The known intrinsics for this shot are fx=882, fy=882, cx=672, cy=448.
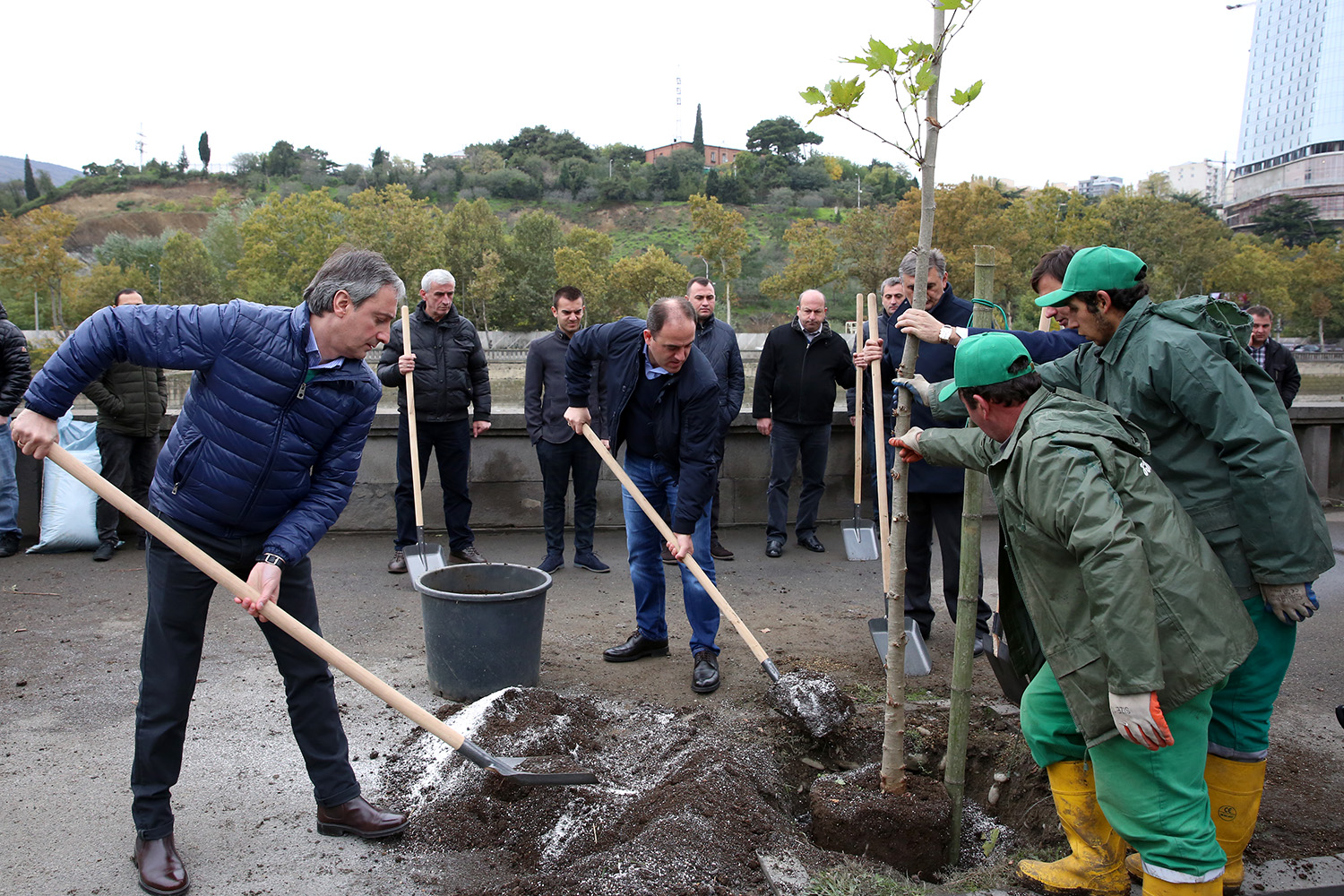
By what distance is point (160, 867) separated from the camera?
2828mm

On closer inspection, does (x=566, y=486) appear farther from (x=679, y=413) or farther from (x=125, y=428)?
(x=125, y=428)

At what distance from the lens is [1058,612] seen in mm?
2410

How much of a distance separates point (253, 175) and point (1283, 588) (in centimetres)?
15775

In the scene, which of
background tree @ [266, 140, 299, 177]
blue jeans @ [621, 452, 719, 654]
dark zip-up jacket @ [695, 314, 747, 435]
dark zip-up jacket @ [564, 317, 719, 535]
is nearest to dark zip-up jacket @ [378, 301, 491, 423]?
dark zip-up jacket @ [695, 314, 747, 435]

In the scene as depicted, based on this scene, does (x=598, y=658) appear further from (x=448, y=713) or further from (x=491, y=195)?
(x=491, y=195)

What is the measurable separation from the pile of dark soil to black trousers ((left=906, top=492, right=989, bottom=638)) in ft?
3.95

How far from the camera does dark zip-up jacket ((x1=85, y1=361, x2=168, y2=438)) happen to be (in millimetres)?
6781

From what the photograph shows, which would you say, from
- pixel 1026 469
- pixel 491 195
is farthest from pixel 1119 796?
pixel 491 195

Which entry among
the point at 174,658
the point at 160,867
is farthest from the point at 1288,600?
the point at 160,867

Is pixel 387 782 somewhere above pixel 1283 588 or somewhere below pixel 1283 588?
below

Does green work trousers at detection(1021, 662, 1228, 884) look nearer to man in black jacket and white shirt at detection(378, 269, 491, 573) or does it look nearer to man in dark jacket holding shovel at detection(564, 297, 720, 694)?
man in dark jacket holding shovel at detection(564, 297, 720, 694)

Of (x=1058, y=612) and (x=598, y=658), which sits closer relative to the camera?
(x=1058, y=612)

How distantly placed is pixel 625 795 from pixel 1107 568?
76.5 inches

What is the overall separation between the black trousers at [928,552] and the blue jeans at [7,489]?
22.6 ft
